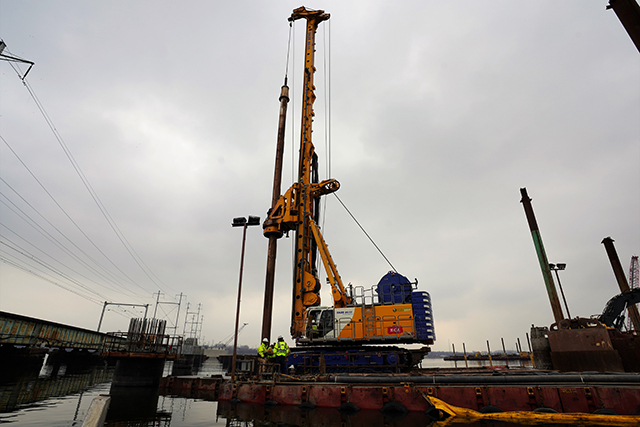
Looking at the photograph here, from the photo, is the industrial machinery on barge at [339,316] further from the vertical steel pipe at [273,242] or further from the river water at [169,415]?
the river water at [169,415]

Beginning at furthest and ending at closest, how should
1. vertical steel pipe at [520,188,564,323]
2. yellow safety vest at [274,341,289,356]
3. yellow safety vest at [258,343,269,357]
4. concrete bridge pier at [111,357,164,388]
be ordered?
vertical steel pipe at [520,188,564,323] < concrete bridge pier at [111,357,164,388] < yellow safety vest at [274,341,289,356] < yellow safety vest at [258,343,269,357]

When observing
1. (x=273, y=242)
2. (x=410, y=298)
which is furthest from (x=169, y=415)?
(x=410, y=298)

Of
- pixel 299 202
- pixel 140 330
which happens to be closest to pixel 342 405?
pixel 299 202

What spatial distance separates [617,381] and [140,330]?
26.3 meters

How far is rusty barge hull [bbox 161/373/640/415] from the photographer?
10.0 metres

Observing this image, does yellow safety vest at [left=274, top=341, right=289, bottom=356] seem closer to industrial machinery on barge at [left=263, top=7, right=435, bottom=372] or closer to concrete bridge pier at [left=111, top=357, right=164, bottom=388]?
industrial machinery on barge at [left=263, top=7, right=435, bottom=372]

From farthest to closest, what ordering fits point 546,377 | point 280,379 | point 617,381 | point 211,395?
point 211,395 → point 280,379 → point 546,377 → point 617,381

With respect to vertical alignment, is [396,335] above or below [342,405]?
above

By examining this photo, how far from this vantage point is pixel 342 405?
40.7 ft

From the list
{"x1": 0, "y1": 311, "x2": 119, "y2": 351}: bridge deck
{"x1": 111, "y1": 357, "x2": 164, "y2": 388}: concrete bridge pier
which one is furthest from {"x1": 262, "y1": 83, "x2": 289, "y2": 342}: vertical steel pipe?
{"x1": 0, "y1": 311, "x2": 119, "y2": 351}: bridge deck

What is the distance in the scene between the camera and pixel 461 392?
11.4 m

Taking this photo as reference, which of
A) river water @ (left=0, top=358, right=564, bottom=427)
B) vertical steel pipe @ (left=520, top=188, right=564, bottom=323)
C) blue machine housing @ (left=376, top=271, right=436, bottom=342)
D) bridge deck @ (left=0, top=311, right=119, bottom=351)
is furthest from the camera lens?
vertical steel pipe @ (left=520, top=188, right=564, bottom=323)

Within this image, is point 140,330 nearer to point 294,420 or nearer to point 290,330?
point 290,330

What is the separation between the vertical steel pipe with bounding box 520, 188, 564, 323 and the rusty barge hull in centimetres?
2468
